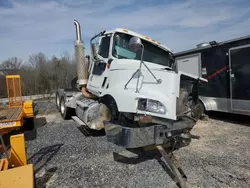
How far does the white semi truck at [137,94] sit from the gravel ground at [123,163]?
1.78ft

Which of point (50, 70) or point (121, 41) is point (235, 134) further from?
point (50, 70)

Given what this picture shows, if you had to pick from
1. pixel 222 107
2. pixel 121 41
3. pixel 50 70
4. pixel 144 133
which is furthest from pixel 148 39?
pixel 50 70

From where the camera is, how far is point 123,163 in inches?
150

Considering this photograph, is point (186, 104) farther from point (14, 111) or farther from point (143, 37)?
point (14, 111)

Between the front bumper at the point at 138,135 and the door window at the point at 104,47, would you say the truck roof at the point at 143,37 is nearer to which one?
the door window at the point at 104,47

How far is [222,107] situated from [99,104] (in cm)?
449

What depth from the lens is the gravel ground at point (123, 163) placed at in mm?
3145

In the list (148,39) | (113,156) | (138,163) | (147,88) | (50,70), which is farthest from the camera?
(50,70)

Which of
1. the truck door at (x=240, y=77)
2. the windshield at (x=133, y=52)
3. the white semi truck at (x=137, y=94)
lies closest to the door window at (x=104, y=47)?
the white semi truck at (x=137, y=94)

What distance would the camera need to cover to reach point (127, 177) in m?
3.29

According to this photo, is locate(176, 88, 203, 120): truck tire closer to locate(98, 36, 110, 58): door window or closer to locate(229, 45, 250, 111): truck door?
locate(98, 36, 110, 58): door window

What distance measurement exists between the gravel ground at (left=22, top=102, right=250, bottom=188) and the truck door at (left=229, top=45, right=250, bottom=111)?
94 cm

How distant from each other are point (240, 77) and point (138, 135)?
4.74 m

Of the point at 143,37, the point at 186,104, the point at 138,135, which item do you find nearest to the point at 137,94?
the point at 138,135
